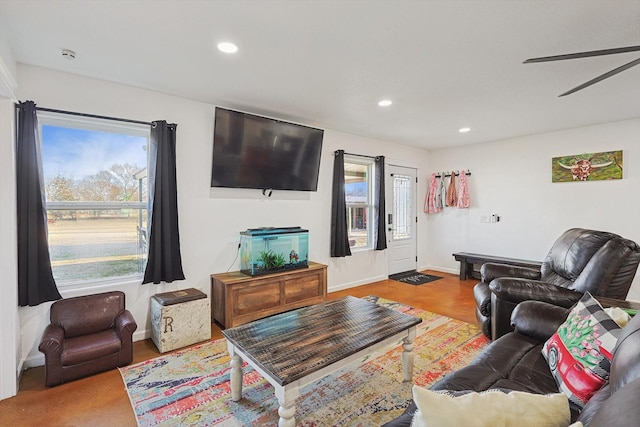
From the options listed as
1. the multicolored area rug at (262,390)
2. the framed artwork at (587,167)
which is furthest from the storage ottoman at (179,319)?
the framed artwork at (587,167)

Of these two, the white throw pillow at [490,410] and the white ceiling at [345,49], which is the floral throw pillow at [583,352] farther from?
the white ceiling at [345,49]

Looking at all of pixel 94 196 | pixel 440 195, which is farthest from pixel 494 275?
pixel 94 196

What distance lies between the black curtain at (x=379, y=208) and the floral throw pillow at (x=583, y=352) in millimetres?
3659

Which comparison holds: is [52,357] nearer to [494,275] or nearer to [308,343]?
[308,343]

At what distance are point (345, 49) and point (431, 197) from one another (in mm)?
4503

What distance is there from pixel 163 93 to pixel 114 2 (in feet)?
4.82

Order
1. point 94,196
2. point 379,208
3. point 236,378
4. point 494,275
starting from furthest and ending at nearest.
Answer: point 379,208 < point 494,275 < point 94,196 < point 236,378

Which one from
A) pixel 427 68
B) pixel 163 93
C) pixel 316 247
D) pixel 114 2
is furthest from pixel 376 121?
pixel 114 2

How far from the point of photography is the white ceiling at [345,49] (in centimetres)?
185

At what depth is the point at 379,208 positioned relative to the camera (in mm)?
5281

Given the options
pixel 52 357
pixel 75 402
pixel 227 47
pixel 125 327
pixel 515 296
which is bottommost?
pixel 75 402

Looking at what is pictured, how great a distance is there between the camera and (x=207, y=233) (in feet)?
11.6

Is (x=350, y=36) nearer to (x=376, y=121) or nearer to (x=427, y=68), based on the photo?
(x=427, y=68)

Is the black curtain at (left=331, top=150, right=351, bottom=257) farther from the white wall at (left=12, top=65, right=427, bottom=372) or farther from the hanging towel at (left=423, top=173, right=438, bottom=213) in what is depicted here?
the hanging towel at (left=423, top=173, right=438, bottom=213)
